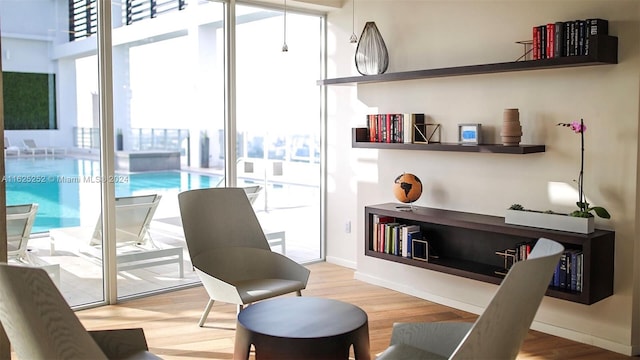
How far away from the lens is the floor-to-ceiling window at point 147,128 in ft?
14.5

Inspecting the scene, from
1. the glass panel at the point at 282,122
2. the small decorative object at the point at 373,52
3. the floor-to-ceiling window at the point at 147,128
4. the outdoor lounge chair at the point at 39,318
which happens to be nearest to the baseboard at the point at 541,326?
the glass panel at the point at 282,122

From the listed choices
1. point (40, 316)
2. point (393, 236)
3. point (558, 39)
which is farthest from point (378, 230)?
point (40, 316)

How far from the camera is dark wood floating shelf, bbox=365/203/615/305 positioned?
3.65 meters

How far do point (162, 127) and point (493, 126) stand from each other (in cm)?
252

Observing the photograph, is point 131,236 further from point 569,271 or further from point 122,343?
point 569,271

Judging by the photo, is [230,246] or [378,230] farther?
[378,230]

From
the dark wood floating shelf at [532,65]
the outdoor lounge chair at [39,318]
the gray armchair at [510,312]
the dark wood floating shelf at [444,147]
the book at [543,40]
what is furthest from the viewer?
the dark wood floating shelf at [444,147]

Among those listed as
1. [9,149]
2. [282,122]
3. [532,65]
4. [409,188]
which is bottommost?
[409,188]

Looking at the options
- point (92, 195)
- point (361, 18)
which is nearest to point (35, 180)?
point (92, 195)

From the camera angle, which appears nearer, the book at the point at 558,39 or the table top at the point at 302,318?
the table top at the point at 302,318

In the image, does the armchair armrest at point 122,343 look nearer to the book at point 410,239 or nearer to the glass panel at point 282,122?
the book at point 410,239

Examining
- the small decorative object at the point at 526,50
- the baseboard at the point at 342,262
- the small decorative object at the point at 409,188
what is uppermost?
the small decorative object at the point at 526,50

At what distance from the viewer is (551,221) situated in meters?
3.83

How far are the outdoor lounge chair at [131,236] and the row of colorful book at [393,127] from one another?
69.1 inches
